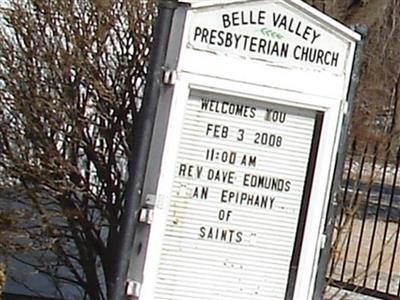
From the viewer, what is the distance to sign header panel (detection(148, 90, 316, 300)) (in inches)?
177

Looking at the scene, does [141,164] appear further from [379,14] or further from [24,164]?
[379,14]

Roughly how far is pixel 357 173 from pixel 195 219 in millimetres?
4191

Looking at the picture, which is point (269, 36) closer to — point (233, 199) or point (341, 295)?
point (233, 199)

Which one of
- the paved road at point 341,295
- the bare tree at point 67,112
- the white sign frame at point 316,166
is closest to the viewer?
the white sign frame at point 316,166

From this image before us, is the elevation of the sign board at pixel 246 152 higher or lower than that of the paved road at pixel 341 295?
higher

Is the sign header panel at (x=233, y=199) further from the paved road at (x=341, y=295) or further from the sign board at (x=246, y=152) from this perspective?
the paved road at (x=341, y=295)

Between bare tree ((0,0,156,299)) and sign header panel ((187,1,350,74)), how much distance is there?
7.65 ft

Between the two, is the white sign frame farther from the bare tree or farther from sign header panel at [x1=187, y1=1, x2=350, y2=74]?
the bare tree

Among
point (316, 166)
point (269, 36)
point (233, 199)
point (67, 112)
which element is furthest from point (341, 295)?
point (269, 36)

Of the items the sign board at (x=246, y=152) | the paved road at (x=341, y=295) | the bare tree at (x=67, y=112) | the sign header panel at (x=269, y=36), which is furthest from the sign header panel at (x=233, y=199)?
the paved road at (x=341, y=295)

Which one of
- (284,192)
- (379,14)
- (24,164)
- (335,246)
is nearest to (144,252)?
(284,192)

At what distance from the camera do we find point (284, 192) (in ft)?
15.3

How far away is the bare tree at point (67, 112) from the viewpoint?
22.4ft

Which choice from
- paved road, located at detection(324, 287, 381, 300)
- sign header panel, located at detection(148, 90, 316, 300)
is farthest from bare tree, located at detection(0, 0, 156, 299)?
paved road, located at detection(324, 287, 381, 300)
